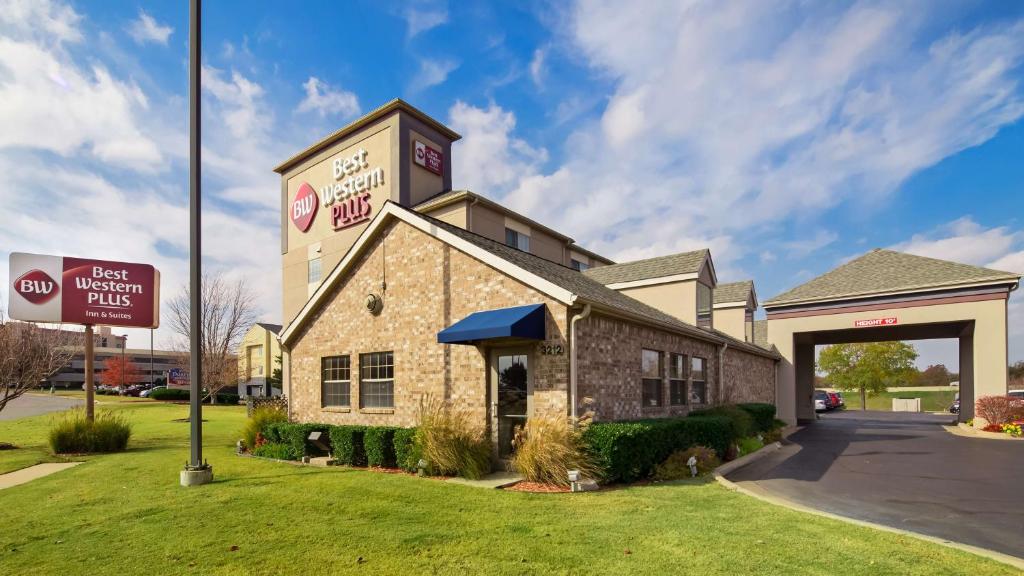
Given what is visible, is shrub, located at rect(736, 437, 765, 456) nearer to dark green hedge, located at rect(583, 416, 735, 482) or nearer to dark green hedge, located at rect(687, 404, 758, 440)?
dark green hedge, located at rect(687, 404, 758, 440)

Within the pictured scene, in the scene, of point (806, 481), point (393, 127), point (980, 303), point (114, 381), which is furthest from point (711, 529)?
point (114, 381)

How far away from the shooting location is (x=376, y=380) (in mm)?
14250

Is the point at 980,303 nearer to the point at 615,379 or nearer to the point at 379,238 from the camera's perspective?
the point at 615,379

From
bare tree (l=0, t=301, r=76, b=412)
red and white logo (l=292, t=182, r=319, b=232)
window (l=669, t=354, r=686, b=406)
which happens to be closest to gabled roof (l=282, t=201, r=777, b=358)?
window (l=669, t=354, r=686, b=406)

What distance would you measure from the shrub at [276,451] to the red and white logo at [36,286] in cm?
1005

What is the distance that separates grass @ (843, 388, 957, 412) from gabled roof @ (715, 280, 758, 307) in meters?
31.2

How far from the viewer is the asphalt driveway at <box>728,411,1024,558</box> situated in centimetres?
795

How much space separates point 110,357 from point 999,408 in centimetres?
10387

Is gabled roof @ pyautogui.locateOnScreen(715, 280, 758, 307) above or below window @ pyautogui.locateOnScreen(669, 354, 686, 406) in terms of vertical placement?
above

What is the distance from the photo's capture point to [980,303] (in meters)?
23.5

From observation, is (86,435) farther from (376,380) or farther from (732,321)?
(732,321)

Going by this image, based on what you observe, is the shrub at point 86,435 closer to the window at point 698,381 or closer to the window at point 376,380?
the window at point 376,380

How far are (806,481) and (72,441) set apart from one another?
1983 cm

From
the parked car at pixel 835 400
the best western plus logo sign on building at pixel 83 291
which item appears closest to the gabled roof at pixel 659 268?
the best western plus logo sign on building at pixel 83 291
